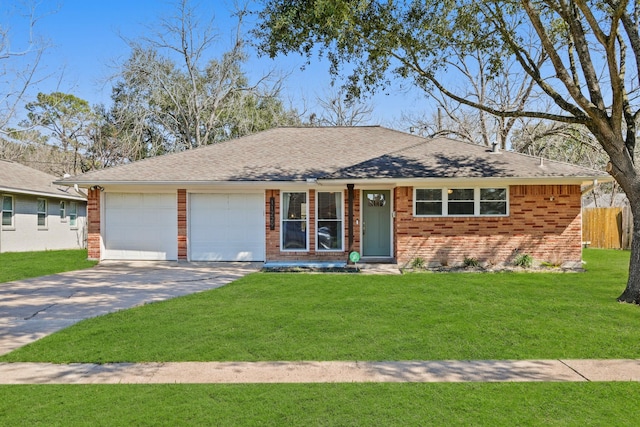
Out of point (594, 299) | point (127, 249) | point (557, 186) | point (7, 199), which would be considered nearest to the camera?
point (594, 299)

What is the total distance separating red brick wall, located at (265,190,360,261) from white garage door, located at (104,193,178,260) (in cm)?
315

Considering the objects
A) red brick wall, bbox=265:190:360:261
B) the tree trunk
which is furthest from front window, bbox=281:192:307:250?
the tree trunk

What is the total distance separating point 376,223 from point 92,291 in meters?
8.28

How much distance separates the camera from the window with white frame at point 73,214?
22.0 m

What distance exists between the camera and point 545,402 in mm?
3602

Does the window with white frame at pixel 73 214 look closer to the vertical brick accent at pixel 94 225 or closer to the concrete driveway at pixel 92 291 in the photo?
the vertical brick accent at pixel 94 225

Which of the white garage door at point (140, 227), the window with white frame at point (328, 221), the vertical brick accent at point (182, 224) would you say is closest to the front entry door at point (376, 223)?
the window with white frame at point (328, 221)

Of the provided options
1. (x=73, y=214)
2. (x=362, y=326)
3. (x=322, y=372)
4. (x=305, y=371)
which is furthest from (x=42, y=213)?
(x=322, y=372)

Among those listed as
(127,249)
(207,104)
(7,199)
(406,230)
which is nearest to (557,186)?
(406,230)

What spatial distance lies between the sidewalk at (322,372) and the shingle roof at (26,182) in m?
15.9

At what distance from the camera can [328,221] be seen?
13.2 m

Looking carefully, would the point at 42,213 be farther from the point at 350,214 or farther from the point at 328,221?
the point at 350,214

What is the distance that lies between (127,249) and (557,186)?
13.8m

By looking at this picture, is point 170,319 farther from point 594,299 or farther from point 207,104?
point 207,104
